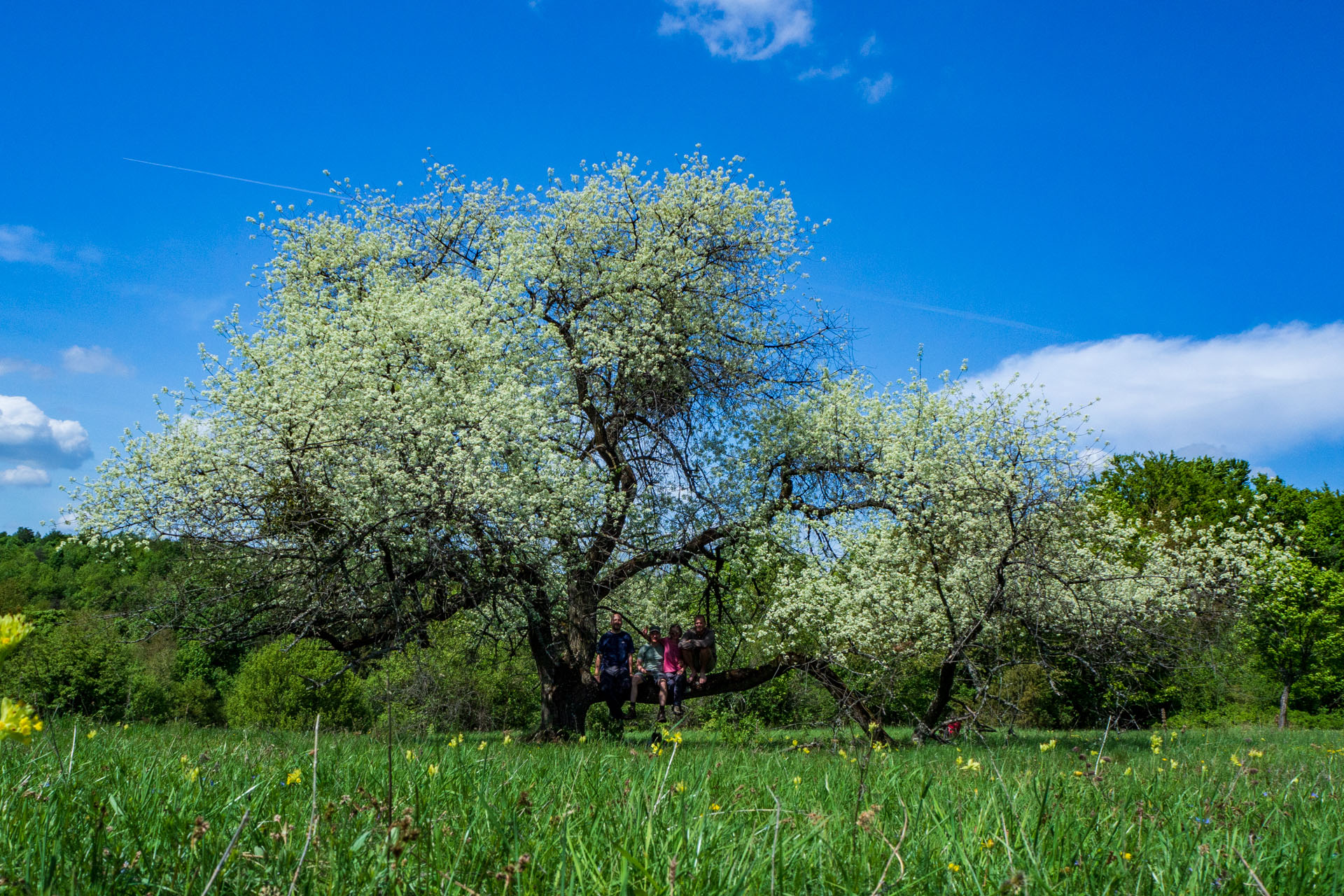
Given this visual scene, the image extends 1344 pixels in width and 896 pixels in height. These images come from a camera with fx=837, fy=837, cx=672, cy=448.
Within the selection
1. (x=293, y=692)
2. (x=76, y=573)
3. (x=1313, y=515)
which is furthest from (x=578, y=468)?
(x=76, y=573)

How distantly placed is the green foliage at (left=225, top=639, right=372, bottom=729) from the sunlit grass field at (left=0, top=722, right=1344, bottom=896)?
25.2m

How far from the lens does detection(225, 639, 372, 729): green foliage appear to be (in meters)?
27.2

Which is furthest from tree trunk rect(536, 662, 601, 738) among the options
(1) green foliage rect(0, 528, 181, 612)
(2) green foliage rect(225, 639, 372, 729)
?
(2) green foliage rect(225, 639, 372, 729)

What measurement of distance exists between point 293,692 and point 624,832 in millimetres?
28938

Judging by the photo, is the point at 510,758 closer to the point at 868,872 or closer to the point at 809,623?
the point at 868,872

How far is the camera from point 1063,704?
3059cm

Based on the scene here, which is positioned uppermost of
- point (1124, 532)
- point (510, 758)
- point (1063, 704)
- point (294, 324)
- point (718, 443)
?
point (294, 324)

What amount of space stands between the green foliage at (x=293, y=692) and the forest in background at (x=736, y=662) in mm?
70

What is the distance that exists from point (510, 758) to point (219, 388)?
1026 cm

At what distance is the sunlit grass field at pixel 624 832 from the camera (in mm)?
1882

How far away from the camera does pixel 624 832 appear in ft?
7.79

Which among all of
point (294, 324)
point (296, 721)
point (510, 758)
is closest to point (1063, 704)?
point (296, 721)

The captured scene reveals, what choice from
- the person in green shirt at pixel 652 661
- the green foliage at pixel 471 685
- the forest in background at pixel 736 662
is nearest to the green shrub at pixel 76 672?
the forest in background at pixel 736 662

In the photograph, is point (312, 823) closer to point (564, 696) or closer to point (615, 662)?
point (615, 662)
